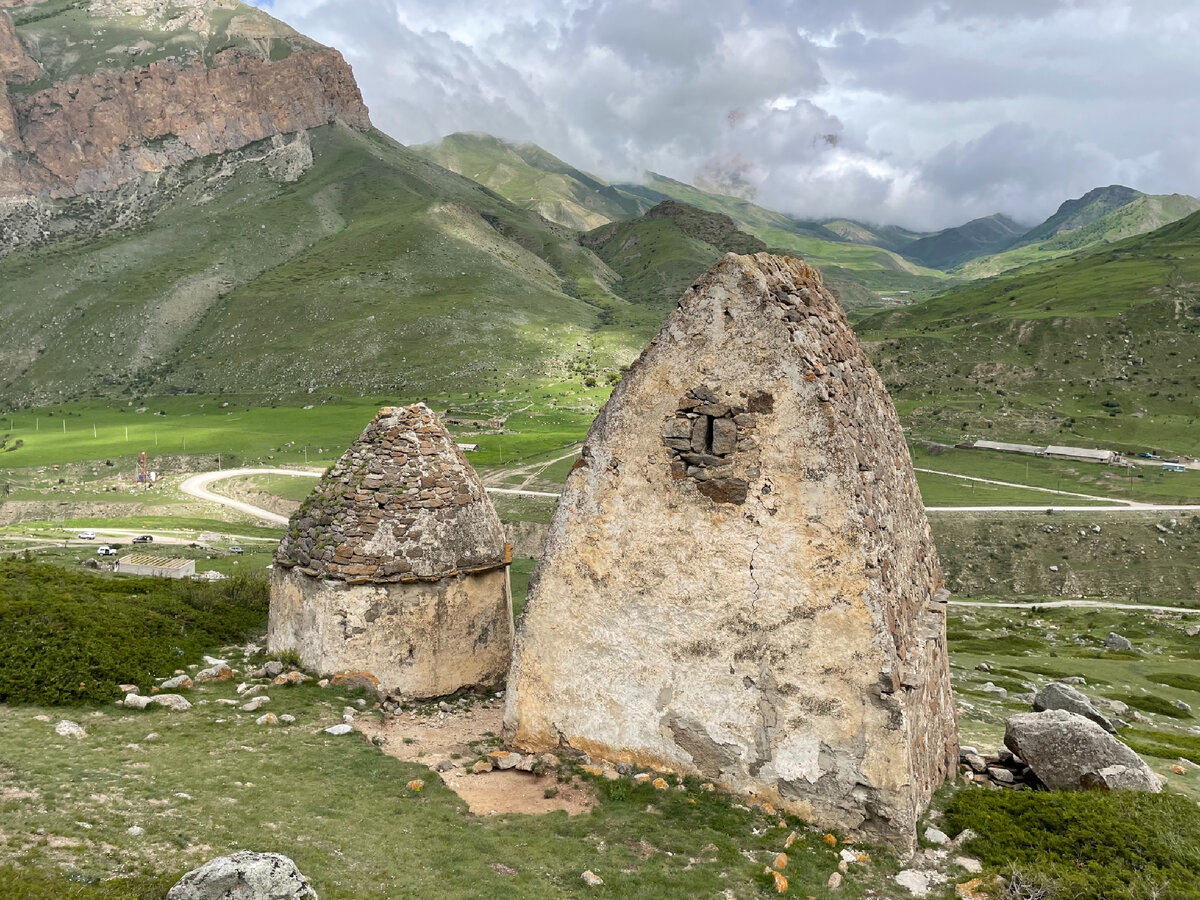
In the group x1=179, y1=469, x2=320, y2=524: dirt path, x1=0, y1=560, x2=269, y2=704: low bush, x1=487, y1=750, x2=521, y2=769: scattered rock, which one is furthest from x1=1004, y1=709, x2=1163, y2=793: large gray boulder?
x1=179, y1=469, x2=320, y2=524: dirt path

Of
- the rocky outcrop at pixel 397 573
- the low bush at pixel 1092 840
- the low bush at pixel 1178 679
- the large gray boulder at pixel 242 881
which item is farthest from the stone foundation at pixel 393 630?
the low bush at pixel 1178 679

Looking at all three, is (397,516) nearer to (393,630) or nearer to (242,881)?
(393,630)

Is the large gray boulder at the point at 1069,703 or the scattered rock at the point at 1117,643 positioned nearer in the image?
the large gray boulder at the point at 1069,703

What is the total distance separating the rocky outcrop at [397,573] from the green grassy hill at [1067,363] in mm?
87313

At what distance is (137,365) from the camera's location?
482 ft

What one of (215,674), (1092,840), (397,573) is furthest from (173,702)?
(1092,840)

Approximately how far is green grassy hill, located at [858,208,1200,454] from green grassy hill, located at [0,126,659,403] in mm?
51729

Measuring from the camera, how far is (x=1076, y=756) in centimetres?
1147

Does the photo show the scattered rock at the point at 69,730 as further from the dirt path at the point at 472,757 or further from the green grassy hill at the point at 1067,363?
the green grassy hill at the point at 1067,363

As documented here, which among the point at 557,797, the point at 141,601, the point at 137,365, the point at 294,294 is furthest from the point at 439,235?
the point at 557,797

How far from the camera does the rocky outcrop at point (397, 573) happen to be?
51.7ft

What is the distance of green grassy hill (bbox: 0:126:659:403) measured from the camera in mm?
131250

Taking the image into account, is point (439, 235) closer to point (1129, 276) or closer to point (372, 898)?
point (1129, 276)

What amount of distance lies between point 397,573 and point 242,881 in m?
9.11
